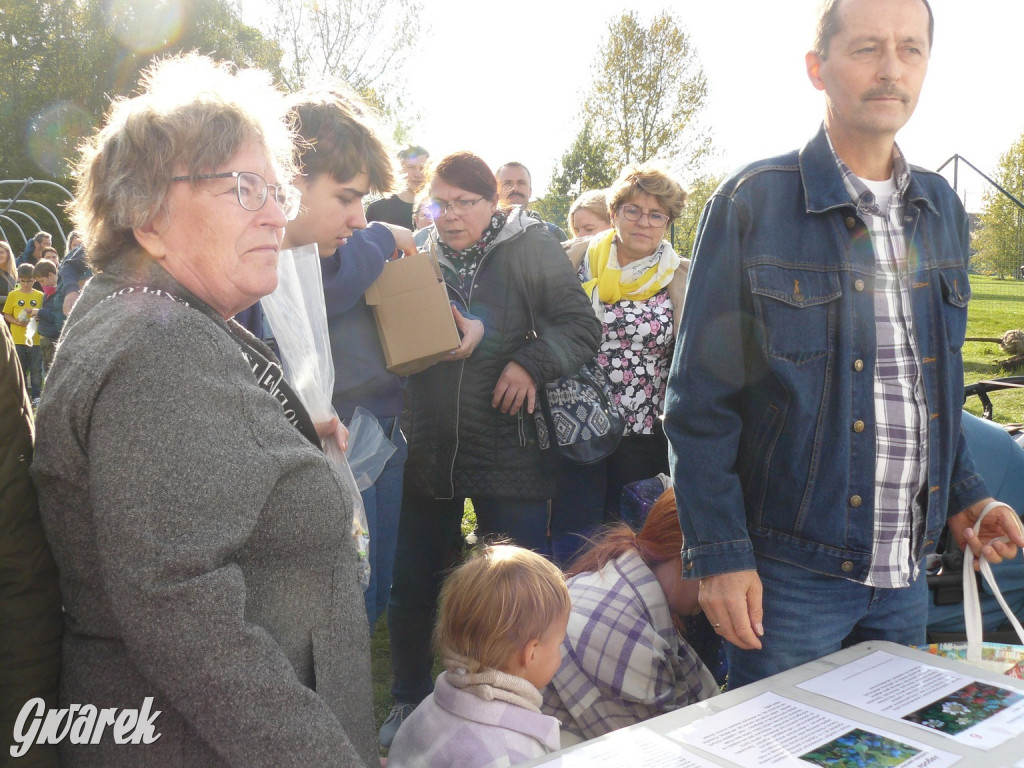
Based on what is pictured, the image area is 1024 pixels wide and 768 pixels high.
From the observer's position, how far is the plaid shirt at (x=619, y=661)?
203cm

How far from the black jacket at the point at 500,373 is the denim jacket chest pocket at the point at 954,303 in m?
1.32

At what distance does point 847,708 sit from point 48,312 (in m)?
9.66

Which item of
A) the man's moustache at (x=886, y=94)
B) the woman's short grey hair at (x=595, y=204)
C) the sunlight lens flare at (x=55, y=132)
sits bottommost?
the man's moustache at (x=886, y=94)

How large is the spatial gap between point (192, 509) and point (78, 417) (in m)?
0.20

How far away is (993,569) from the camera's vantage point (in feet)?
9.06

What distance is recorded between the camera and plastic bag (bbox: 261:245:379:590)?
6.36 ft

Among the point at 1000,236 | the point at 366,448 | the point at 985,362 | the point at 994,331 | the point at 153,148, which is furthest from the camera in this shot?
the point at 1000,236

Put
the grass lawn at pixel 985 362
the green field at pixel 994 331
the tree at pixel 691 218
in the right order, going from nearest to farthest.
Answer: the grass lawn at pixel 985 362, the green field at pixel 994 331, the tree at pixel 691 218

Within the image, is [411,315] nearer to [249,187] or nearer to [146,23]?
[249,187]

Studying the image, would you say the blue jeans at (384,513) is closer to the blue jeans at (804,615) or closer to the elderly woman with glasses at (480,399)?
the elderly woman with glasses at (480,399)

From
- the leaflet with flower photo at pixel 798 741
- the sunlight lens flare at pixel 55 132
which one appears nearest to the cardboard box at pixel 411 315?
the leaflet with flower photo at pixel 798 741

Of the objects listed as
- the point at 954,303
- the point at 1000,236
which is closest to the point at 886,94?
the point at 954,303

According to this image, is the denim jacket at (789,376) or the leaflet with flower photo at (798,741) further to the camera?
the denim jacket at (789,376)

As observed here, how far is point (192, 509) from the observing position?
1.04m
